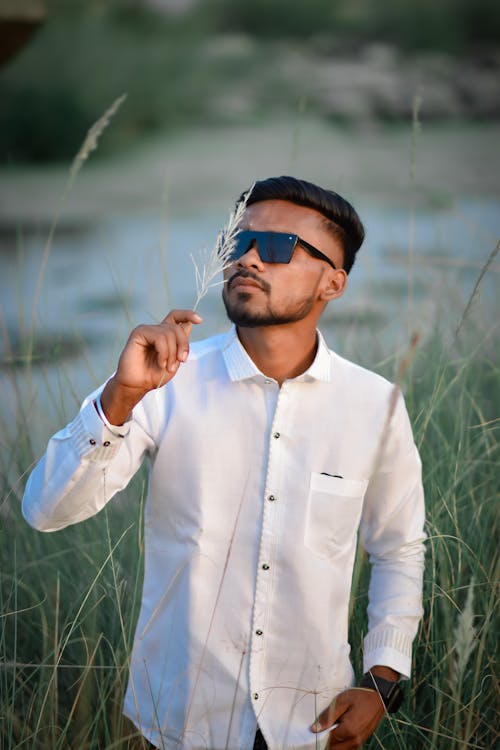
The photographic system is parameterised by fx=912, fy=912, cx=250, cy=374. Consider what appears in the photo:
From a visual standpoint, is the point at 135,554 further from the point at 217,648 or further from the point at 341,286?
the point at 341,286

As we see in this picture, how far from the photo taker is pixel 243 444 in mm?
2045

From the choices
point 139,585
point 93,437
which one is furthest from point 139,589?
point 93,437

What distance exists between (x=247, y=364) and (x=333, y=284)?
0.33 meters

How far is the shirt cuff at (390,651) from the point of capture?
2.10m

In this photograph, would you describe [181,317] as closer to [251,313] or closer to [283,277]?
[251,313]

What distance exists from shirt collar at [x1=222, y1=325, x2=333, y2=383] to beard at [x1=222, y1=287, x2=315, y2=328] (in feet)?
0.22

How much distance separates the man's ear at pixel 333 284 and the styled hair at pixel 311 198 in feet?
0.27


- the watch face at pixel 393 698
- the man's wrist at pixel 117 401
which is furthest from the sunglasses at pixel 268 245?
the watch face at pixel 393 698

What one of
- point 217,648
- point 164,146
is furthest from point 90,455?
point 164,146

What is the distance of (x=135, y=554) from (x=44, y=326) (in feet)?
2.71

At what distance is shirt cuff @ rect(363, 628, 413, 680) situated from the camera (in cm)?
210

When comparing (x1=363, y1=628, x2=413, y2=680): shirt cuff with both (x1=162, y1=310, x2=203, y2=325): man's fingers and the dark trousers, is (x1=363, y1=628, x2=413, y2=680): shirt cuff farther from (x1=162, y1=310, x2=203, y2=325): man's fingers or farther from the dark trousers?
(x1=162, y1=310, x2=203, y2=325): man's fingers

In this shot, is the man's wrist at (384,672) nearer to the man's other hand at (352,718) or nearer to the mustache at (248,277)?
the man's other hand at (352,718)

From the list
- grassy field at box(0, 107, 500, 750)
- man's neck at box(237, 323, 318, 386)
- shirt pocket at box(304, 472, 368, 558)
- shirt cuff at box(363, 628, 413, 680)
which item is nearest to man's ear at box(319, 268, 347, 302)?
man's neck at box(237, 323, 318, 386)
